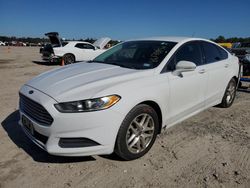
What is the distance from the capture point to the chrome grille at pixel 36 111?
2.86 m

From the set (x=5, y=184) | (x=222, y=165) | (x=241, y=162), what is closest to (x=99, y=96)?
(x=5, y=184)

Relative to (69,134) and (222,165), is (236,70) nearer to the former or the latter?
(222,165)

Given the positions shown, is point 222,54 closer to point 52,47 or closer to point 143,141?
point 143,141

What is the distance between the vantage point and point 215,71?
4723 mm

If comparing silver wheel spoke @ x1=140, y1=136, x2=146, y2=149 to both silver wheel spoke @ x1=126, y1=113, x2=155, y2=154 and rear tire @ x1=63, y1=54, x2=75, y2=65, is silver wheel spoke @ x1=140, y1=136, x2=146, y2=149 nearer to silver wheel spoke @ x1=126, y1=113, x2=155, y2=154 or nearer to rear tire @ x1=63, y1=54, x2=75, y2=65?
silver wheel spoke @ x1=126, y1=113, x2=155, y2=154

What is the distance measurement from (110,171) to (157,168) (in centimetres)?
60

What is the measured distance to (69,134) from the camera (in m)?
2.83

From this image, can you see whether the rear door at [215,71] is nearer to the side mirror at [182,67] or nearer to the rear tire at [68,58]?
the side mirror at [182,67]

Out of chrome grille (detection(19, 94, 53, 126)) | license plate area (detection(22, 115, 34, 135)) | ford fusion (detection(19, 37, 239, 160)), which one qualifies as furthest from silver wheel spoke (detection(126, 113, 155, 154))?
license plate area (detection(22, 115, 34, 135))

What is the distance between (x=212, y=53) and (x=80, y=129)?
3271mm

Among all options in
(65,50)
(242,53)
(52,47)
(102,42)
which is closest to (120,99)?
(242,53)

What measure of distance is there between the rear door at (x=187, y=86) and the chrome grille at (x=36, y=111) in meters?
1.74

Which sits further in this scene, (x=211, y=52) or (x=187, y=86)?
(x=211, y=52)

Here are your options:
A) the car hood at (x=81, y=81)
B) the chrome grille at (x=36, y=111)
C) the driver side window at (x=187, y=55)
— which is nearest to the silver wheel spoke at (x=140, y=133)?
the car hood at (x=81, y=81)
